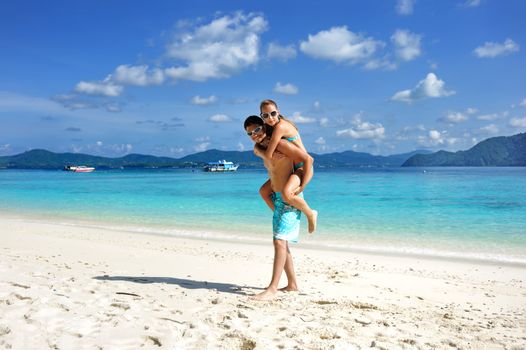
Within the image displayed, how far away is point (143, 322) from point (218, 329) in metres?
0.68

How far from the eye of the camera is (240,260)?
8.49 meters

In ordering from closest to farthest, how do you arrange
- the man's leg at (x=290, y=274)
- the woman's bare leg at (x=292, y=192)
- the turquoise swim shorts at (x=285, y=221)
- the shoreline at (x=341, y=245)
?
the woman's bare leg at (x=292, y=192)
the turquoise swim shorts at (x=285, y=221)
the man's leg at (x=290, y=274)
the shoreline at (x=341, y=245)

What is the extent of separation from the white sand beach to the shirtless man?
358mm

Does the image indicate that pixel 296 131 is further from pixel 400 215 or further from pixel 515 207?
pixel 515 207

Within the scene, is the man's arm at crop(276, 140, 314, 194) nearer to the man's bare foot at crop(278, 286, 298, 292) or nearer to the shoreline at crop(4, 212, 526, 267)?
the man's bare foot at crop(278, 286, 298, 292)

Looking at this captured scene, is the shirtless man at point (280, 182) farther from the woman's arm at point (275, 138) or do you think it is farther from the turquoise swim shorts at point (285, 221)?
the woman's arm at point (275, 138)

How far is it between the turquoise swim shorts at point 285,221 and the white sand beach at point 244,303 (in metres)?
0.73

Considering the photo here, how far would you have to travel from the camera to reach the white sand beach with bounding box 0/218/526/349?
359cm

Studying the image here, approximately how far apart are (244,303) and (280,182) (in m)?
1.41

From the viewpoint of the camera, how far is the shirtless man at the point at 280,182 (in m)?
4.84

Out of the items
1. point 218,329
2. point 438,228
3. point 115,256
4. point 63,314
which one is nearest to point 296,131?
point 218,329

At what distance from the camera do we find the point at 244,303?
477 centimetres

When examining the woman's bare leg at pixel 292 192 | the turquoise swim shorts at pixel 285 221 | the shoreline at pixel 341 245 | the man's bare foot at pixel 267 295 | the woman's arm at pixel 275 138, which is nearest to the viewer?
the woman's arm at pixel 275 138

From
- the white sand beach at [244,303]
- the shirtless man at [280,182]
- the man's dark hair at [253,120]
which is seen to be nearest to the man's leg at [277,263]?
the shirtless man at [280,182]
